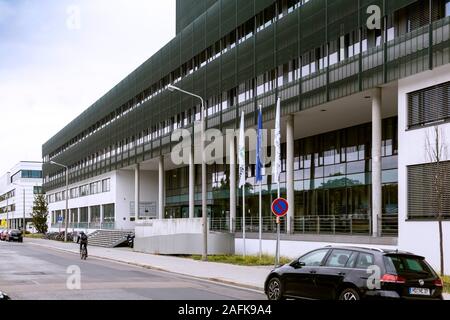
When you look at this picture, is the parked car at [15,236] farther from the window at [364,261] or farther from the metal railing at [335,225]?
the window at [364,261]

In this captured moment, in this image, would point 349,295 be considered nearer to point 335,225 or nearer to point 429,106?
point 429,106

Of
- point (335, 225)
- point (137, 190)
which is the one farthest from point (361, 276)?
point (137, 190)

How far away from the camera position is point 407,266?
12500 mm

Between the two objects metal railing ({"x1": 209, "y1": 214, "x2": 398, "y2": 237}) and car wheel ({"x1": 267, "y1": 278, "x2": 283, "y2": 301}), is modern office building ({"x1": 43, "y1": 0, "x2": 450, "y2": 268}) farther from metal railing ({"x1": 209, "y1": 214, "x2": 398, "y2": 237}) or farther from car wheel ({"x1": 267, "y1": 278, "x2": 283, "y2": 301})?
car wheel ({"x1": 267, "y1": 278, "x2": 283, "y2": 301})

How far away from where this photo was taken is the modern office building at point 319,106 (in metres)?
24.3

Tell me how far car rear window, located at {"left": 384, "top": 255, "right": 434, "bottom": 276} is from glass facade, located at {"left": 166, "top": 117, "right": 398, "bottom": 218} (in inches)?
712

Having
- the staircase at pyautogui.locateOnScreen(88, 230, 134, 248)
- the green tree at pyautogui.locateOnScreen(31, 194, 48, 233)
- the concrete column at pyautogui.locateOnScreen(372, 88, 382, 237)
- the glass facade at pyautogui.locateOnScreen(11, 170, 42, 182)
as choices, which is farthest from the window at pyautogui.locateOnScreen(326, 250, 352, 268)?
the glass facade at pyautogui.locateOnScreen(11, 170, 42, 182)

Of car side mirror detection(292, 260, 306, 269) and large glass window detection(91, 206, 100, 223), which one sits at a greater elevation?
car side mirror detection(292, 260, 306, 269)

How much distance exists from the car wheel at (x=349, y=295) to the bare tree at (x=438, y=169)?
9368mm

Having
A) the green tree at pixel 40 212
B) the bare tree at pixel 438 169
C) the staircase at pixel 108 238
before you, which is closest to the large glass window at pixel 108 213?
the staircase at pixel 108 238

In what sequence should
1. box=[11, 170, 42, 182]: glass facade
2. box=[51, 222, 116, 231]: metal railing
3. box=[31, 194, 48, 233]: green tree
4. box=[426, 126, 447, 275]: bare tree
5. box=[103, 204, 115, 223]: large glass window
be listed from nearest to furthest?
1. box=[426, 126, 447, 275]: bare tree
2. box=[51, 222, 116, 231]: metal railing
3. box=[103, 204, 115, 223]: large glass window
4. box=[31, 194, 48, 233]: green tree
5. box=[11, 170, 42, 182]: glass facade

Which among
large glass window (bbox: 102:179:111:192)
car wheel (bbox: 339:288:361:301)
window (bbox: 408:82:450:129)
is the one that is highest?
window (bbox: 408:82:450:129)

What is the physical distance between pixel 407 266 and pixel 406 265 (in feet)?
0.09

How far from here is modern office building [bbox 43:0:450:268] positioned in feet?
79.7
